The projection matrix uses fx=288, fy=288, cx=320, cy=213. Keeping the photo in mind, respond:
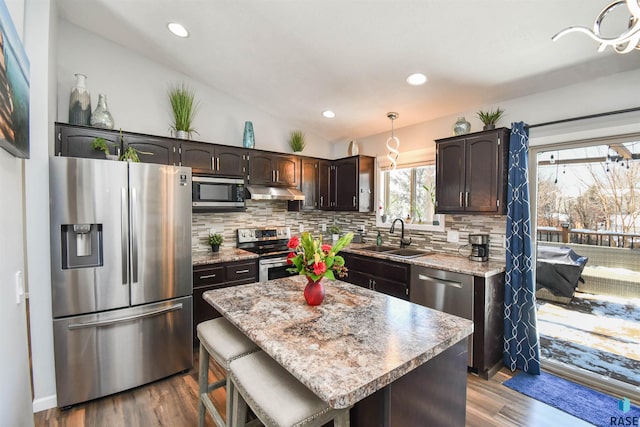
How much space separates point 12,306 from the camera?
1.27 m

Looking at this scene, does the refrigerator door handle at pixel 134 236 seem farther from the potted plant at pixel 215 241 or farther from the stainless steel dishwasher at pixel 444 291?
the stainless steel dishwasher at pixel 444 291

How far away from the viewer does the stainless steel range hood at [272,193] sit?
3512 millimetres

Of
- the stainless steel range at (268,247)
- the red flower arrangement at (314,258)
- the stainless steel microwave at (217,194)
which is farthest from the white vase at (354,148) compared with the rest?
the red flower arrangement at (314,258)

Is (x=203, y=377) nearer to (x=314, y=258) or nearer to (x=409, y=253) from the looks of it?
(x=314, y=258)

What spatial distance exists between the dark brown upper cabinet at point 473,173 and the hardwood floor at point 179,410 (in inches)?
61.5

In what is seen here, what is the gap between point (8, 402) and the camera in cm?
117

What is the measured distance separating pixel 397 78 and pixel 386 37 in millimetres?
542

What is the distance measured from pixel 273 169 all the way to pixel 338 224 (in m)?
1.55

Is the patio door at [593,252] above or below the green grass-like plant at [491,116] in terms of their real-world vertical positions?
below

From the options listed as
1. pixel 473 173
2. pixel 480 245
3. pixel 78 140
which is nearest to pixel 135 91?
pixel 78 140

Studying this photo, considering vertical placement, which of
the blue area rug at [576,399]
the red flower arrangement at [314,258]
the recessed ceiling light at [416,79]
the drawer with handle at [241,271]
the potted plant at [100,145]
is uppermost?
the recessed ceiling light at [416,79]

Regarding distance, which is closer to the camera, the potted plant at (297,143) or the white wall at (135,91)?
the white wall at (135,91)

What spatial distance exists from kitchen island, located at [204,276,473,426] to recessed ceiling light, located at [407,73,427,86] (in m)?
2.05

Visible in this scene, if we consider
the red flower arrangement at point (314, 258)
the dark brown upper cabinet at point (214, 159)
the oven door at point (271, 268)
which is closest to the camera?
the red flower arrangement at point (314, 258)
